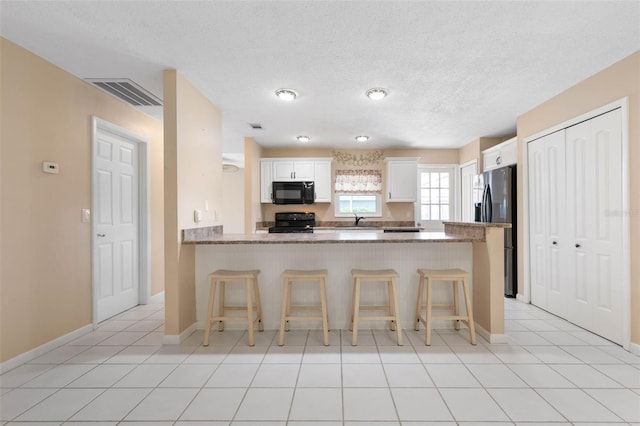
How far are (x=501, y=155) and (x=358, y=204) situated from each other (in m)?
2.38

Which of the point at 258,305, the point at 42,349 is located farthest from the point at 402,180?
the point at 42,349

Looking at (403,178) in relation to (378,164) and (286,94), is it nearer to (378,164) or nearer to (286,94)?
(378,164)

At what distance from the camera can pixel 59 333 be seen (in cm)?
259

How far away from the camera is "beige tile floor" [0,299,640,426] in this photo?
166cm

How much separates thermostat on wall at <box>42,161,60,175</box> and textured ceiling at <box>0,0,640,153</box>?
833 millimetres

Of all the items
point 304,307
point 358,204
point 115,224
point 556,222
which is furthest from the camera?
point 358,204

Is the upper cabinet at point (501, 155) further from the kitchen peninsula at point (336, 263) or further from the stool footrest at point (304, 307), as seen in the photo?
the stool footrest at point (304, 307)

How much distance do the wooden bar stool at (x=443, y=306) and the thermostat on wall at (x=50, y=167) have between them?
10.5 ft

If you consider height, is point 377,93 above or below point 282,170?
above

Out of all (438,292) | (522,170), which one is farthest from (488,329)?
(522,170)

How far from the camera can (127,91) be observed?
3053 millimetres

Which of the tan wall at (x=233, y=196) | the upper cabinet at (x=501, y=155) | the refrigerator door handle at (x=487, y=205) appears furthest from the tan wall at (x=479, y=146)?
the tan wall at (x=233, y=196)

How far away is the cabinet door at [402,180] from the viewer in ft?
17.8

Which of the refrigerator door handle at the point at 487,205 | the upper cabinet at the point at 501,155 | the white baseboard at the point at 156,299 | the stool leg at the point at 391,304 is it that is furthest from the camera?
the refrigerator door handle at the point at 487,205
